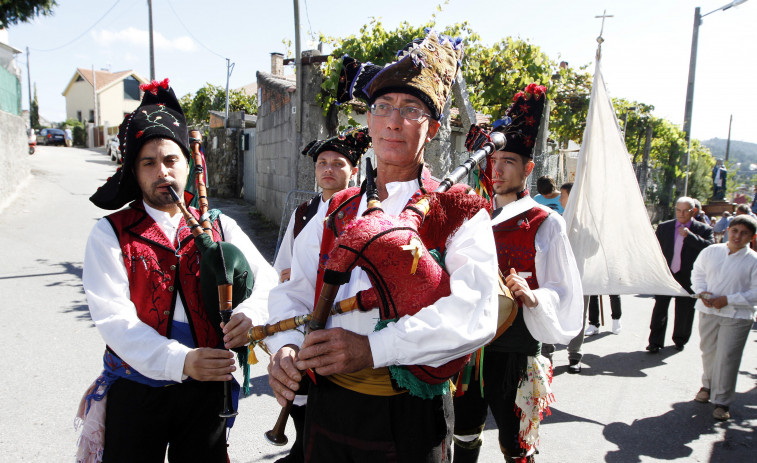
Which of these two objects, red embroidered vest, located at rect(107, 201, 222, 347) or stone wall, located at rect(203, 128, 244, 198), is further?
stone wall, located at rect(203, 128, 244, 198)

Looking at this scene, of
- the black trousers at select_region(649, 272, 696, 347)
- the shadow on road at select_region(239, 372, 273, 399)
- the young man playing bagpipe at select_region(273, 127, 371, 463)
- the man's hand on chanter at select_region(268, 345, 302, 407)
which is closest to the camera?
the man's hand on chanter at select_region(268, 345, 302, 407)

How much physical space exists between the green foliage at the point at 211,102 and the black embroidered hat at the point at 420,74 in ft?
75.3

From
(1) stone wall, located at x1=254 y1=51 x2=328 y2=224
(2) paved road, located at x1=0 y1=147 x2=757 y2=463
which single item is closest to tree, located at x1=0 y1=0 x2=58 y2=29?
(1) stone wall, located at x1=254 y1=51 x2=328 y2=224

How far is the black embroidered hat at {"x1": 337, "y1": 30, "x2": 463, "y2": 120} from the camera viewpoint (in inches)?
66.9

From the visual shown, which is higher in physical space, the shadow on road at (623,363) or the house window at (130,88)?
the house window at (130,88)

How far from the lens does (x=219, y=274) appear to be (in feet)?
6.08

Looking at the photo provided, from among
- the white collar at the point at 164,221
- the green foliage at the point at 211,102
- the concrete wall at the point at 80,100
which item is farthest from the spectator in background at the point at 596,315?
the concrete wall at the point at 80,100

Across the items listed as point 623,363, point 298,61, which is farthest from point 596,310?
point 298,61

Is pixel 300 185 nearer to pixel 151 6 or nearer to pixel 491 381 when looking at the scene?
A: pixel 491 381

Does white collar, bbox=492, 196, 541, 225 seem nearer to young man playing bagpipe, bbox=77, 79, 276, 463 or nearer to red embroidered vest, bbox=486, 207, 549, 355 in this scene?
red embroidered vest, bbox=486, 207, 549, 355

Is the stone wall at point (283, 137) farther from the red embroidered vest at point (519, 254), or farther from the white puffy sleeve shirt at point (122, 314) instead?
the white puffy sleeve shirt at point (122, 314)

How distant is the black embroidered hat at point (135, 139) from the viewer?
2025 mm

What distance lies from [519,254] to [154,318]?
1871 mm

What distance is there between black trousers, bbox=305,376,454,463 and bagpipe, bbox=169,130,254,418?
0.47 m
